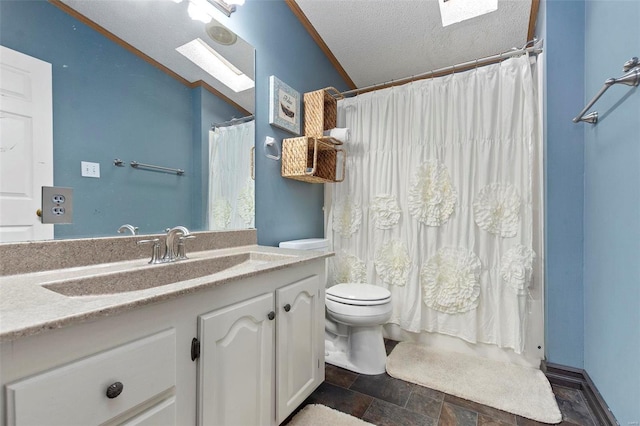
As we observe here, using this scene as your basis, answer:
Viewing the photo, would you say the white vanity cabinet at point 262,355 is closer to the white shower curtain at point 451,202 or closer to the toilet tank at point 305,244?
the toilet tank at point 305,244

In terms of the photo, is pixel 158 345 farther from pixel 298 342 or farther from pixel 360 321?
pixel 360 321

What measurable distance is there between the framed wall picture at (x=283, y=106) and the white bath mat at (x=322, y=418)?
1.66m

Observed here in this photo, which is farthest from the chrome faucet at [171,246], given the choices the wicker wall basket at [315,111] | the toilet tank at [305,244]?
the wicker wall basket at [315,111]

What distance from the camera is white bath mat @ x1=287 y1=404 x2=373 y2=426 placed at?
1306 millimetres

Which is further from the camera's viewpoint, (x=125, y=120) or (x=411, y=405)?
(x=411, y=405)

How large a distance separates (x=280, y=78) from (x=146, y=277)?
5.05 feet

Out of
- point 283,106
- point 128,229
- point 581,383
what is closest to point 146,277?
point 128,229

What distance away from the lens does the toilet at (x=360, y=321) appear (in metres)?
1.68

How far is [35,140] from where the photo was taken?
3.00 ft

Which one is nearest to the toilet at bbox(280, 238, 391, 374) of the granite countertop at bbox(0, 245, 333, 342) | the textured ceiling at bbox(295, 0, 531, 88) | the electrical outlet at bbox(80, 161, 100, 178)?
the granite countertop at bbox(0, 245, 333, 342)

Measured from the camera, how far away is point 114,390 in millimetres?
627

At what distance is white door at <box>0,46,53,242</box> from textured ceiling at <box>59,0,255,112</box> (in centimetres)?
31

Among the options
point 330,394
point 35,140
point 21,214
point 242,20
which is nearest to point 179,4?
point 242,20

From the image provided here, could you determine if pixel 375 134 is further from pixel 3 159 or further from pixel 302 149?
pixel 3 159
